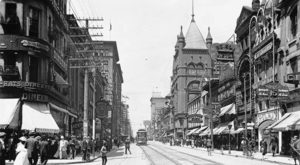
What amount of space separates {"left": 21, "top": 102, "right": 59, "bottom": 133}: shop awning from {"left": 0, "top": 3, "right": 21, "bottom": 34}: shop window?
5.37 meters

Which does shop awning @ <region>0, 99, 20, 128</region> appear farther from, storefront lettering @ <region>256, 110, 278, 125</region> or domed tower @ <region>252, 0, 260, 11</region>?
domed tower @ <region>252, 0, 260, 11</region>

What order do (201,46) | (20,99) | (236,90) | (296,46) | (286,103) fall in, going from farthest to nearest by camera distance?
1. (201,46)
2. (236,90)
3. (286,103)
4. (296,46)
5. (20,99)

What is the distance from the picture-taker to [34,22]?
3506cm

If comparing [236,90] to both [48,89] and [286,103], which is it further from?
[48,89]

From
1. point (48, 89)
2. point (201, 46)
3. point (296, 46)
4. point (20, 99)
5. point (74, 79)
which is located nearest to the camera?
point (20, 99)

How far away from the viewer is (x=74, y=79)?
5522 centimetres

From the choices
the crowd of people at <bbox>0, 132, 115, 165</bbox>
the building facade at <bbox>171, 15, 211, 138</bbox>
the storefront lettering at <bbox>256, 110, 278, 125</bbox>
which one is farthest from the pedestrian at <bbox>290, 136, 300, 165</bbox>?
the building facade at <bbox>171, 15, 211, 138</bbox>

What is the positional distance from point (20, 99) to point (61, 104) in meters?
10.5

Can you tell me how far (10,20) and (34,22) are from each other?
2299 millimetres

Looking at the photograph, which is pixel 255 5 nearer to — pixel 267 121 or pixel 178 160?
pixel 267 121

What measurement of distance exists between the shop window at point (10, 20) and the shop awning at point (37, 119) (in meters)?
5.37

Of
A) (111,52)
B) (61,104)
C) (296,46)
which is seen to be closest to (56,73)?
(61,104)

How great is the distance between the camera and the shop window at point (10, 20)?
3297 centimetres

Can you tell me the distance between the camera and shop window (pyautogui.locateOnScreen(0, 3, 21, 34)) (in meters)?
33.0
